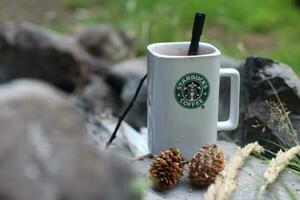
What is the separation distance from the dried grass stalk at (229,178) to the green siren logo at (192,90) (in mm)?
147

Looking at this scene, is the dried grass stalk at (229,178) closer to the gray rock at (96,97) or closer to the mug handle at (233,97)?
the mug handle at (233,97)

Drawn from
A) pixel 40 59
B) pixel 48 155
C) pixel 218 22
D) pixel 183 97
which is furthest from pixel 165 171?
pixel 218 22

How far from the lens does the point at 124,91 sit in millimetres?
3342

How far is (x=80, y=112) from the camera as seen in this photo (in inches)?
108

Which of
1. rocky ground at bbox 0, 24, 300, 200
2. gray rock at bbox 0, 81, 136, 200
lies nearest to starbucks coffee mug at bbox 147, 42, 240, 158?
rocky ground at bbox 0, 24, 300, 200

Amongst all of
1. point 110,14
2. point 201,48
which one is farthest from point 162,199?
point 110,14

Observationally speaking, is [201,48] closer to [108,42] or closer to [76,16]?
[108,42]

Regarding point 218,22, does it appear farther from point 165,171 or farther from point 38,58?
point 165,171

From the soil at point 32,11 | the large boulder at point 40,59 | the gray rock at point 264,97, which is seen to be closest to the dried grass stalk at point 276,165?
the gray rock at point 264,97

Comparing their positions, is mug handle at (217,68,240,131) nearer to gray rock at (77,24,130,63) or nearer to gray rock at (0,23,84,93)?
gray rock at (0,23,84,93)

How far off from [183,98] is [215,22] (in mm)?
3329

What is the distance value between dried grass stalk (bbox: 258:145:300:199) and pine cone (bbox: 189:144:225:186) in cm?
10

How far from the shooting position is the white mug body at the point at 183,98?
1.51 m

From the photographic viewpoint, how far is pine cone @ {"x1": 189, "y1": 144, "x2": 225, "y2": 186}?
1.44 metres
